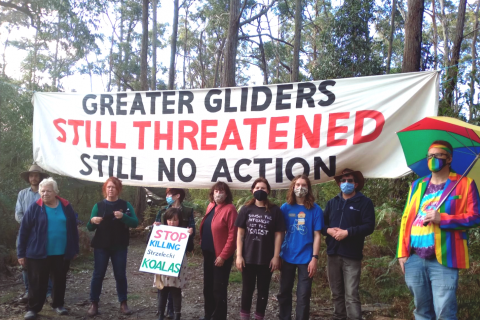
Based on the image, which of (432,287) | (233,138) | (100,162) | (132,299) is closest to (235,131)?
(233,138)

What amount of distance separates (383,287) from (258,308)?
8.43ft

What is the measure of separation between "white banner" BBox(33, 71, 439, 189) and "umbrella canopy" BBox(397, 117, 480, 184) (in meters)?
0.41

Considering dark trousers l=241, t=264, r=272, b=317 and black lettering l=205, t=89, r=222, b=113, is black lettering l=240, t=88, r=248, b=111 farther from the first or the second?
dark trousers l=241, t=264, r=272, b=317

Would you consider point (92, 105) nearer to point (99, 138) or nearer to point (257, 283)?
point (99, 138)

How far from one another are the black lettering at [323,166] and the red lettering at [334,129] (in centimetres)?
16

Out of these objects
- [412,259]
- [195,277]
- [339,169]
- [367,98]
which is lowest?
[195,277]

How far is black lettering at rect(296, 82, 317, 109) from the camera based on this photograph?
4.82 m

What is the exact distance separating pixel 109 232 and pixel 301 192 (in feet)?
7.68

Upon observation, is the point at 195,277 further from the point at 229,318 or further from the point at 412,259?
the point at 412,259

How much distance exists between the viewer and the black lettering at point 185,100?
530cm

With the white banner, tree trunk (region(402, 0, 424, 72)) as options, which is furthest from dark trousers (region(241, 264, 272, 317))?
tree trunk (region(402, 0, 424, 72))

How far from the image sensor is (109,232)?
5.15m

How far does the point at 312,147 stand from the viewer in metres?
4.75

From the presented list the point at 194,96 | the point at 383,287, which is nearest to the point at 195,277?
the point at 383,287
